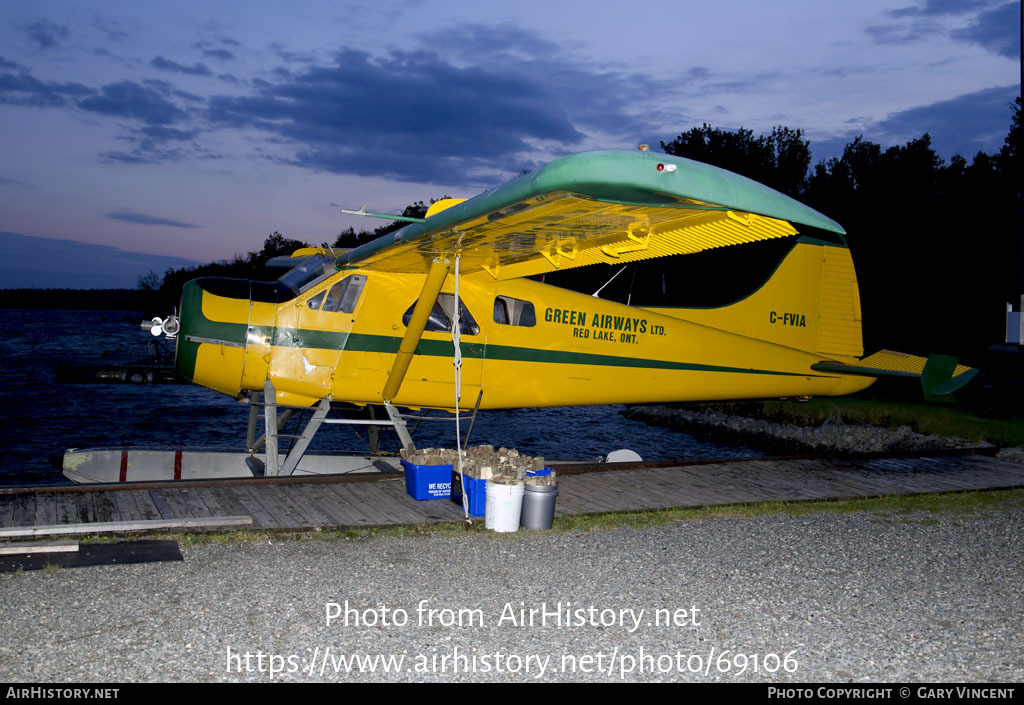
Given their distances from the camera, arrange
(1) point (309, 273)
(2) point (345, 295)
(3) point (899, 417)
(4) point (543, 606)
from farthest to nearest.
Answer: (3) point (899, 417)
(1) point (309, 273)
(2) point (345, 295)
(4) point (543, 606)

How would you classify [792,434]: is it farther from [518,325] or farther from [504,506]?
[504,506]

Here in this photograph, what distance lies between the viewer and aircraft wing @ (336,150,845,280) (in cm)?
381

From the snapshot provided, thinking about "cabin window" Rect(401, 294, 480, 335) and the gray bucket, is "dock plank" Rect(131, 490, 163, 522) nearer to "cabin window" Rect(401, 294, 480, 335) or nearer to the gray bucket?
the gray bucket

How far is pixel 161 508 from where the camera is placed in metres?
6.11

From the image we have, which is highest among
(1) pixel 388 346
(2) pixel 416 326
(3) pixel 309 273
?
(3) pixel 309 273

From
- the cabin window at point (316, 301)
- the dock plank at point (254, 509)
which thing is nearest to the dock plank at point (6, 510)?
the dock plank at point (254, 509)

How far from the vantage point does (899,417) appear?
18.2m

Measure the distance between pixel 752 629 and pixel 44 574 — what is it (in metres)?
4.30

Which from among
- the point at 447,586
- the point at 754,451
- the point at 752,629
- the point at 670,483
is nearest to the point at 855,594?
the point at 752,629

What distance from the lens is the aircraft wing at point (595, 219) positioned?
3.81 meters

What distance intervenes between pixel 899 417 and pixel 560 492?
14009 mm

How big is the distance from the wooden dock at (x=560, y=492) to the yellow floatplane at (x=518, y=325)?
0.80 metres

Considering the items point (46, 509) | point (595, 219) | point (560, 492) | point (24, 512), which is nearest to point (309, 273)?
point (46, 509)

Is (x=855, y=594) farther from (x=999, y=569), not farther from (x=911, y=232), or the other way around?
(x=911, y=232)
